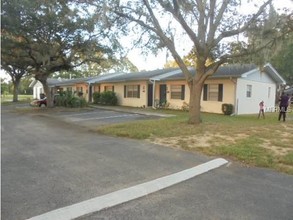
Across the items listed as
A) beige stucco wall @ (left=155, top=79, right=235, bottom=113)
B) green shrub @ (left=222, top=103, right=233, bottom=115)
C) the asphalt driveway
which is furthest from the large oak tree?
the asphalt driveway

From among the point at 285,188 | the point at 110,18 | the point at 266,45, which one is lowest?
the point at 285,188

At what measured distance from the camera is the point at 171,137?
10227 mm

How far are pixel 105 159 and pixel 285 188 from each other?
3738mm

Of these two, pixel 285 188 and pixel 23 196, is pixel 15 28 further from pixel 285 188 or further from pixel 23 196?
pixel 285 188

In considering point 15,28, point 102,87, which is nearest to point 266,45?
point 15,28

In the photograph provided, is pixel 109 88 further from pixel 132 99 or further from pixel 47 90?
pixel 47 90

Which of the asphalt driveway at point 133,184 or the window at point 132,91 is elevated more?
the window at point 132,91

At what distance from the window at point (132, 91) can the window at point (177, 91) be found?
4214mm

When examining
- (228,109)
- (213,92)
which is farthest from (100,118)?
(213,92)

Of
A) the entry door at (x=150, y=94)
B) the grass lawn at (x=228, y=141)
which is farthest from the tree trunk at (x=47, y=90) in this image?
the grass lawn at (x=228, y=141)

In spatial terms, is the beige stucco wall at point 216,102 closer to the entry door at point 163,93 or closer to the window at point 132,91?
the entry door at point 163,93

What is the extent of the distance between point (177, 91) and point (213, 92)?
3.18 metres

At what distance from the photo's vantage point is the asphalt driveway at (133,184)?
407 cm

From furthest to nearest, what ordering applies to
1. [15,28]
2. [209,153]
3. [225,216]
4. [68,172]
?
1. [15,28]
2. [209,153]
3. [68,172]
4. [225,216]
